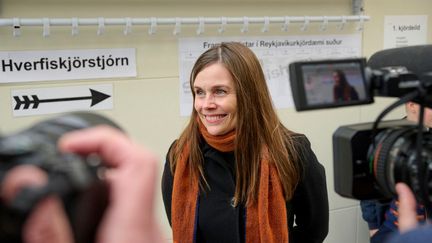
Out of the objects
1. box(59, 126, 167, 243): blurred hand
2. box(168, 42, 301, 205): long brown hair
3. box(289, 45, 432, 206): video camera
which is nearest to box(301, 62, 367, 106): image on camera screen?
box(289, 45, 432, 206): video camera

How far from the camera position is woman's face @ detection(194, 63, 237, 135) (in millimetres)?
1364

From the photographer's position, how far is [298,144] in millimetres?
1435

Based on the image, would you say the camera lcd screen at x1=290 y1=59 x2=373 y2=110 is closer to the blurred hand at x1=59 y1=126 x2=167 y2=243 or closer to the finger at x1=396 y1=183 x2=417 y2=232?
the finger at x1=396 y1=183 x2=417 y2=232

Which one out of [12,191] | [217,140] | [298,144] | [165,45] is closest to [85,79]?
[165,45]

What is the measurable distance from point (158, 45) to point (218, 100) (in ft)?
2.00

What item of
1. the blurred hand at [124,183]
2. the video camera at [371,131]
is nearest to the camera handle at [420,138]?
the video camera at [371,131]

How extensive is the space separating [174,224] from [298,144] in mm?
480

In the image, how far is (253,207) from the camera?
4.48 ft

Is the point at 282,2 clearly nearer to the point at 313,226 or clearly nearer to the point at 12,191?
the point at 313,226

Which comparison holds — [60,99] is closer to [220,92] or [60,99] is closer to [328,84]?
[220,92]

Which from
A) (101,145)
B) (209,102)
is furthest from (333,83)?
(209,102)

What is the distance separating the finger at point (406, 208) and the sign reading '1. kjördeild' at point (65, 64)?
1.37 m

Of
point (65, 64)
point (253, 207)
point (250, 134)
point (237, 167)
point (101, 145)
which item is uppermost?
point (65, 64)

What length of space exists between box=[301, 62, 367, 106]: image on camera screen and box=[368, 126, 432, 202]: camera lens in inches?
3.7
